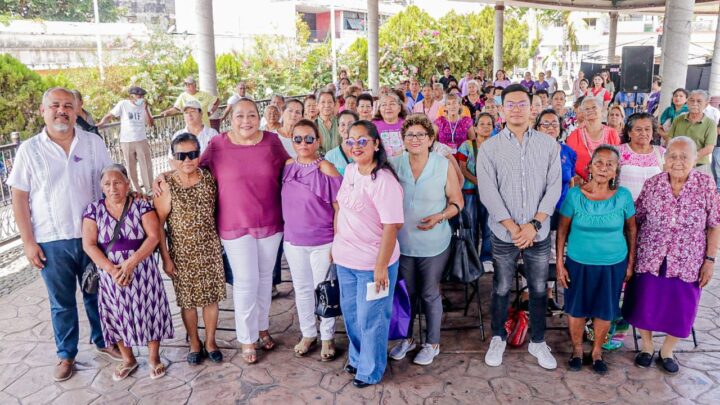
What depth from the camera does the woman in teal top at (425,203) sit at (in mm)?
3691

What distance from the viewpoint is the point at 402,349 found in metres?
4.09

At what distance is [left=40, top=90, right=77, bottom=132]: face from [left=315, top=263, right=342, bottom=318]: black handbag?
1954 millimetres

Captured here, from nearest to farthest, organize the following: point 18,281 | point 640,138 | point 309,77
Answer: point 640,138, point 18,281, point 309,77

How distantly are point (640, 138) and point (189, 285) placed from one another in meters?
3.44

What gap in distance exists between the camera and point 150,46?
1573cm

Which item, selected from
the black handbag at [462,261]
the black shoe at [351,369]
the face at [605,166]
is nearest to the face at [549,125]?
the face at [605,166]

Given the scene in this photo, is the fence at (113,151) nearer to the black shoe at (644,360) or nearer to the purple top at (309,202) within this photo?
the purple top at (309,202)

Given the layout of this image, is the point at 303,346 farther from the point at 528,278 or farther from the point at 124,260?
the point at 528,278

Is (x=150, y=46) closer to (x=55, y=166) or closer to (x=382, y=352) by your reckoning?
(x=55, y=166)

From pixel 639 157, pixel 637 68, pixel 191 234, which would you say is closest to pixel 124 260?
pixel 191 234

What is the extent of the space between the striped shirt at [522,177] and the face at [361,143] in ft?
2.87

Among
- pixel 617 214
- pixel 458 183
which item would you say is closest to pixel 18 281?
pixel 458 183

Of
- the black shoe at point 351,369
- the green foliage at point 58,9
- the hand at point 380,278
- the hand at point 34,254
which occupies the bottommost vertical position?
the black shoe at point 351,369

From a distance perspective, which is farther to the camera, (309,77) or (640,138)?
(309,77)
